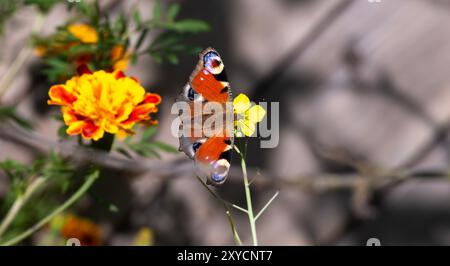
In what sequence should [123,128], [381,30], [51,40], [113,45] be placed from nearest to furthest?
[123,128] → [113,45] → [51,40] → [381,30]

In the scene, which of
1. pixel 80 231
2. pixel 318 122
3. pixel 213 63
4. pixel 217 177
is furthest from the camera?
pixel 318 122

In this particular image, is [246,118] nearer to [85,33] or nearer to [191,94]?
[191,94]

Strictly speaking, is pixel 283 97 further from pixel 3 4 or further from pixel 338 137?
pixel 3 4

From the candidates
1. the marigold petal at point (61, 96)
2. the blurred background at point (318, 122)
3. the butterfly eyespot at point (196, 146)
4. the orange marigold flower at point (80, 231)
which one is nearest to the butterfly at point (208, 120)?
the butterfly eyespot at point (196, 146)

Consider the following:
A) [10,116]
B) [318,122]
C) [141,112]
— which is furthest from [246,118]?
[318,122]

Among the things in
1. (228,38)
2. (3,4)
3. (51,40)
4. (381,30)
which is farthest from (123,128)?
(381,30)
